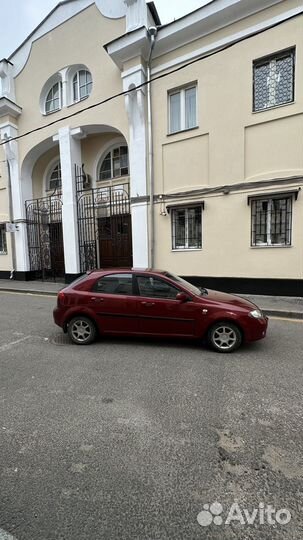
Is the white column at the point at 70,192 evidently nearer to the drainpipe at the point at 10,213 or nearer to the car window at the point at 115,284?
the drainpipe at the point at 10,213

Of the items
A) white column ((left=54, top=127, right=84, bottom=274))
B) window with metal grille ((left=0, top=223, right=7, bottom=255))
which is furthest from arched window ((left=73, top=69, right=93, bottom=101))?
window with metal grille ((left=0, top=223, right=7, bottom=255))

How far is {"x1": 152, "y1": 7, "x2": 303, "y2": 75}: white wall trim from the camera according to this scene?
7954mm

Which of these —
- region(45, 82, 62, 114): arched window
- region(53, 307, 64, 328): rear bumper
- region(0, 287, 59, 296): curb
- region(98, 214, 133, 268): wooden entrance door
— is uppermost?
region(45, 82, 62, 114): arched window

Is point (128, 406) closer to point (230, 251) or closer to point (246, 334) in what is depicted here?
point (246, 334)

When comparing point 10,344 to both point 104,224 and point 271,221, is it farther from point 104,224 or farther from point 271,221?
point 104,224

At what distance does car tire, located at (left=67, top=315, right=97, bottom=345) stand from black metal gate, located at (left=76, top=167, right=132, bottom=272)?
701 cm

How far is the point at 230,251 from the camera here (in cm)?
912

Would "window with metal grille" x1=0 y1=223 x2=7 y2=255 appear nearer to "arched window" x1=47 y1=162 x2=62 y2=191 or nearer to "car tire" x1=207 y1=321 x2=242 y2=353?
"arched window" x1=47 y1=162 x2=62 y2=191

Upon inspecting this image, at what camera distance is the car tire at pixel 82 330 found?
16.9 feet

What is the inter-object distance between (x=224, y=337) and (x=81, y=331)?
8.27 feet

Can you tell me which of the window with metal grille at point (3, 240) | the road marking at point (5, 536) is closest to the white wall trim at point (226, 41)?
the road marking at point (5, 536)

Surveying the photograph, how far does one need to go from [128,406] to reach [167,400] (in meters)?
0.46

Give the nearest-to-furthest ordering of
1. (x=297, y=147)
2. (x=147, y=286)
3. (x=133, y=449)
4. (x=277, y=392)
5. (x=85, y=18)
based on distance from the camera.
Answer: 1. (x=133, y=449)
2. (x=277, y=392)
3. (x=147, y=286)
4. (x=297, y=147)
5. (x=85, y=18)

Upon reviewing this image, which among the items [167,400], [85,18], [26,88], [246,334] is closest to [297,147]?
[246,334]
